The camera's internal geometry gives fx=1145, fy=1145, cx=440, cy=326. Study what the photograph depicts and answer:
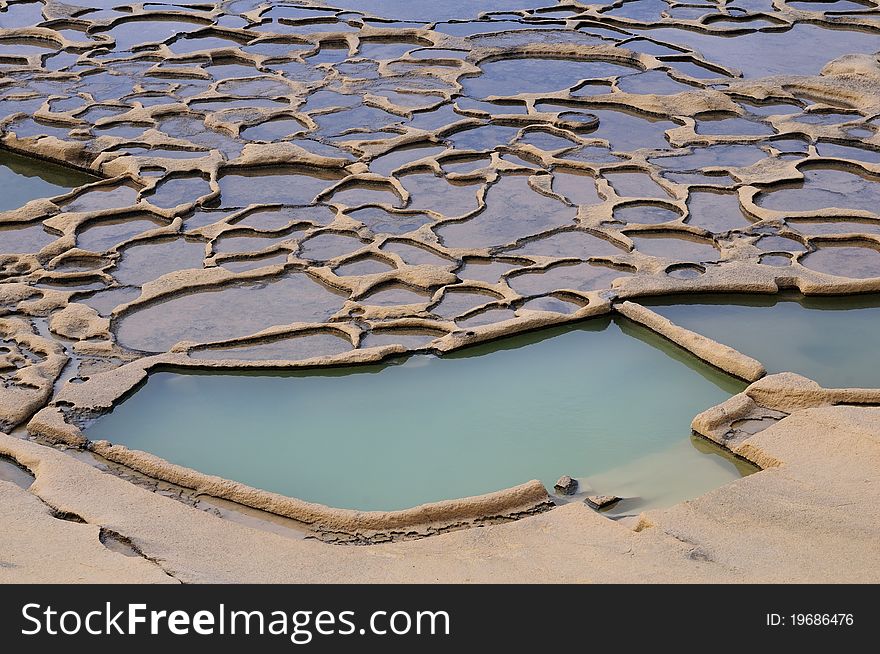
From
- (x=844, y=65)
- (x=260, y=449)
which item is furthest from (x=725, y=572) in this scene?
(x=844, y=65)

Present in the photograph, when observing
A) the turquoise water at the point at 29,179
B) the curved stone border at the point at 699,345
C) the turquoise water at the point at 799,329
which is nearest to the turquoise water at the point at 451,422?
the curved stone border at the point at 699,345

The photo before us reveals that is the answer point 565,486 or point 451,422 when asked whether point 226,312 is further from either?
point 565,486

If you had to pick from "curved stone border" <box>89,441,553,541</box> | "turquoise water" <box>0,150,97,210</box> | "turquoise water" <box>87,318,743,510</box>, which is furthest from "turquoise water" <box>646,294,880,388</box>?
"turquoise water" <box>0,150,97,210</box>

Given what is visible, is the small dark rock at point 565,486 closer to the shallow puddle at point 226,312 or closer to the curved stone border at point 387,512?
the curved stone border at point 387,512

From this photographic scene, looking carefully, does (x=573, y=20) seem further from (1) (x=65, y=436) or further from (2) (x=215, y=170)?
(1) (x=65, y=436)

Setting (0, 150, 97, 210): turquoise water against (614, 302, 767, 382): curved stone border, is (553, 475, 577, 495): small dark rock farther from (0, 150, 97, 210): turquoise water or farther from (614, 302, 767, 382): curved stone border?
(0, 150, 97, 210): turquoise water

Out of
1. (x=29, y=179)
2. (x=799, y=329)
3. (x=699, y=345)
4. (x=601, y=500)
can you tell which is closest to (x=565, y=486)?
(x=601, y=500)
